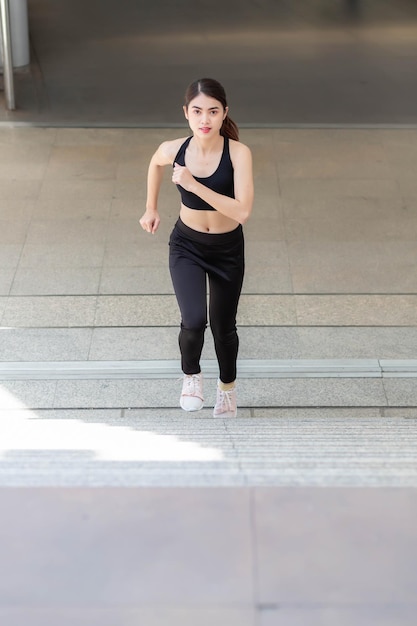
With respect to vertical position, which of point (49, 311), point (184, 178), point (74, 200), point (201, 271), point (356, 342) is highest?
point (184, 178)

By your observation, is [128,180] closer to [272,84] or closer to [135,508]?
[272,84]

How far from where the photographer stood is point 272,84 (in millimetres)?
10242

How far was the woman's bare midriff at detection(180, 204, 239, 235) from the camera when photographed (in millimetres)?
4258

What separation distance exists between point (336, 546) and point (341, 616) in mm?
265

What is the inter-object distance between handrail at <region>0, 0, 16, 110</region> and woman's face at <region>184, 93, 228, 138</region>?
16.9ft

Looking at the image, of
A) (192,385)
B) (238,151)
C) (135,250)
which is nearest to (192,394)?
(192,385)

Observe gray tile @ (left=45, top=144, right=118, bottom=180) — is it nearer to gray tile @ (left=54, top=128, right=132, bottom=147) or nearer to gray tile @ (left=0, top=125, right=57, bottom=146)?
gray tile @ (left=54, top=128, right=132, bottom=147)

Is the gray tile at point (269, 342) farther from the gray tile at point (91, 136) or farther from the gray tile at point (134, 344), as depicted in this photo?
the gray tile at point (91, 136)

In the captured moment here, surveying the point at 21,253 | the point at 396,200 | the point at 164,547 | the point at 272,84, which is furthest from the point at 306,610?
the point at 272,84

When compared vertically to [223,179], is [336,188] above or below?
below

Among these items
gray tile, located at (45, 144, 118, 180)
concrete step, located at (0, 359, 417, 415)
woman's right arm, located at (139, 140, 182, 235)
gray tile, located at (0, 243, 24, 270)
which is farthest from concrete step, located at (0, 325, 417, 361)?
gray tile, located at (45, 144, 118, 180)

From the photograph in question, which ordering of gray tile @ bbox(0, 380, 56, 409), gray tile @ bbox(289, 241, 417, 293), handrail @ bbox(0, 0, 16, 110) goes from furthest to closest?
handrail @ bbox(0, 0, 16, 110)
gray tile @ bbox(289, 241, 417, 293)
gray tile @ bbox(0, 380, 56, 409)

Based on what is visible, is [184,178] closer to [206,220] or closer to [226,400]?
[206,220]

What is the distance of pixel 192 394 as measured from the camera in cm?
475
